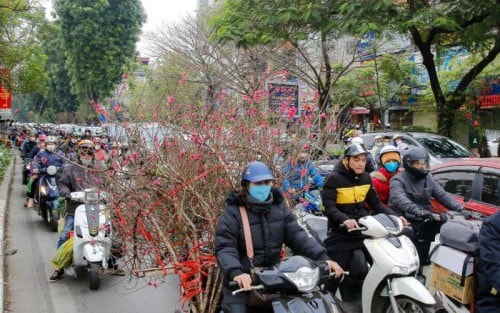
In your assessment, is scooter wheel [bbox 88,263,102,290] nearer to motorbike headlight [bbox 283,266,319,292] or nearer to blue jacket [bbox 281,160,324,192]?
blue jacket [bbox 281,160,324,192]

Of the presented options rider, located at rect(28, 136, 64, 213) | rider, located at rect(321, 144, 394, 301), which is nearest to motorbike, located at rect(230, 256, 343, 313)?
rider, located at rect(321, 144, 394, 301)

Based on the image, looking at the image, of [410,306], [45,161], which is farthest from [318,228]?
[45,161]

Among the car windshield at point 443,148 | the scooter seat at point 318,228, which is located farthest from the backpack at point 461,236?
the car windshield at point 443,148

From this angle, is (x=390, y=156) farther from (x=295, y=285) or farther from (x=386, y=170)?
(x=295, y=285)

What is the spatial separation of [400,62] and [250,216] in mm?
17650

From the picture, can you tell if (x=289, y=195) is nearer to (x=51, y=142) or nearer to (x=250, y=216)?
(x=250, y=216)

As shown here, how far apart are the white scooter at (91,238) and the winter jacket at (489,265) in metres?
4.32

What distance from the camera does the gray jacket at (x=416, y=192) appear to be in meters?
5.58

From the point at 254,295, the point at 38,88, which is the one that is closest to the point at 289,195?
the point at 254,295

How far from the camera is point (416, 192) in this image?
18.5ft

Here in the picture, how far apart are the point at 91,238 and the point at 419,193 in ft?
13.5

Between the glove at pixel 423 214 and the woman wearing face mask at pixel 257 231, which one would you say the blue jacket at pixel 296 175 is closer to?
→ the glove at pixel 423 214

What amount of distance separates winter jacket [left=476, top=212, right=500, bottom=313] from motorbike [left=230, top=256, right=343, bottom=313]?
1.15 meters

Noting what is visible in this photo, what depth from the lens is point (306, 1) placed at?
510 inches
